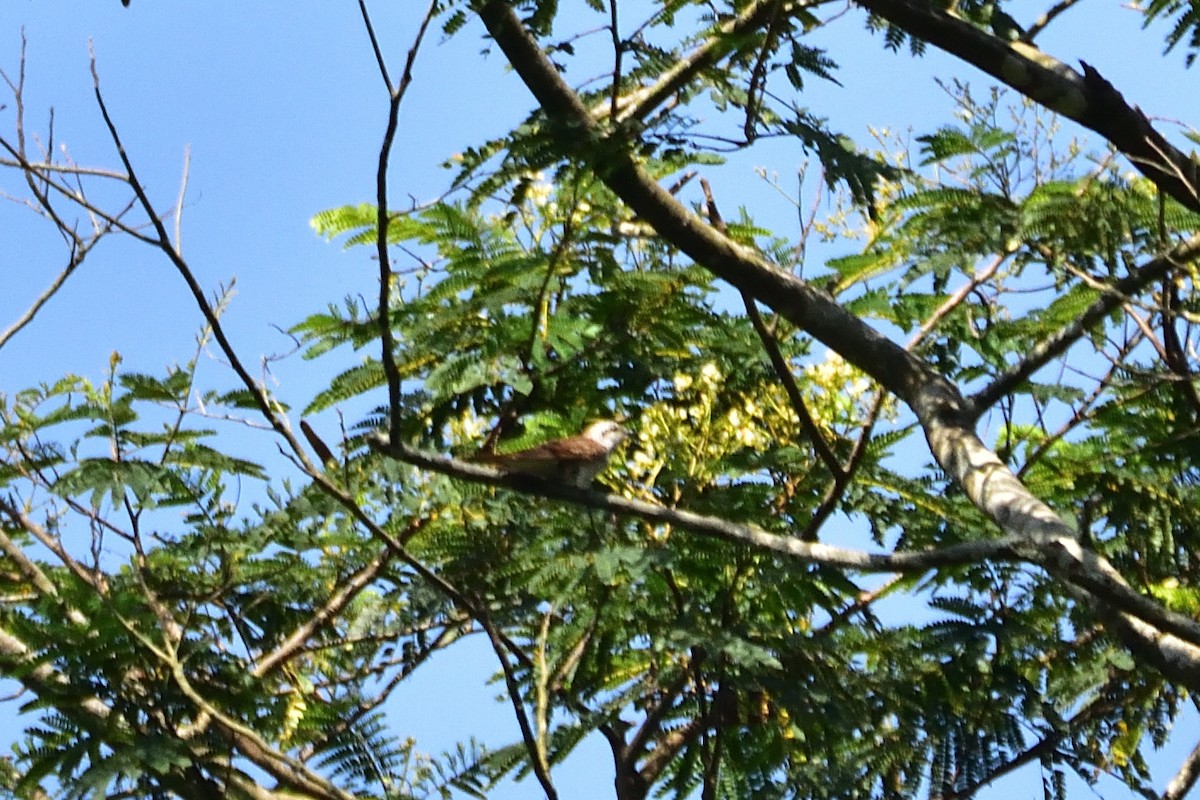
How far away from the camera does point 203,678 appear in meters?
4.38

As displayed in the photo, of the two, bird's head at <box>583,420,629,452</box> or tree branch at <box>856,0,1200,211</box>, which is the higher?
tree branch at <box>856,0,1200,211</box>

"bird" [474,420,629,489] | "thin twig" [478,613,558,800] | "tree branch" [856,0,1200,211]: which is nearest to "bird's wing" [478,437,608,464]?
"bird" [474,420,629,489]

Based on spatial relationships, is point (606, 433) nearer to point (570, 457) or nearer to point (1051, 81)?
point (570, 457)

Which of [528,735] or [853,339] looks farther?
[853,339]

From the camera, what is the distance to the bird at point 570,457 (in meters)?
4.17

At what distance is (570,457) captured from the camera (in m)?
4.45

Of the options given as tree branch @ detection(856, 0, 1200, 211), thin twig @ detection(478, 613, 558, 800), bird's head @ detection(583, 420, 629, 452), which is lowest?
thin twig @ detection(478, 613, 558, 800)

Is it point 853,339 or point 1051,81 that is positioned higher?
point 1051,81

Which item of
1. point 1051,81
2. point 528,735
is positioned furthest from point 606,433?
point 1051,81

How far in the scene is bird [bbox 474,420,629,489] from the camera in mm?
4172

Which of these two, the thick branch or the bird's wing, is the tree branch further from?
the bird's wing

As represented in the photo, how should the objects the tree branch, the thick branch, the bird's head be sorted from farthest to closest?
the bird's head
the tree branch
the thick branch

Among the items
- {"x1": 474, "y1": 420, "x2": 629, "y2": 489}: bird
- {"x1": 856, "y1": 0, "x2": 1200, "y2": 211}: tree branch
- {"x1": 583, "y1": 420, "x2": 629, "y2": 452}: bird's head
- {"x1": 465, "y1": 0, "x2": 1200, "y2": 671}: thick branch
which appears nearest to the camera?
{"x1": 465, "y1": 0, "x2": 1200, "y2": 671}: thick branch

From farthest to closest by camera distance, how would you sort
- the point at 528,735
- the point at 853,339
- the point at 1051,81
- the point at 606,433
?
the point at 606,433
the point at 853,339
the point at 1051,81
the point at 528,735
